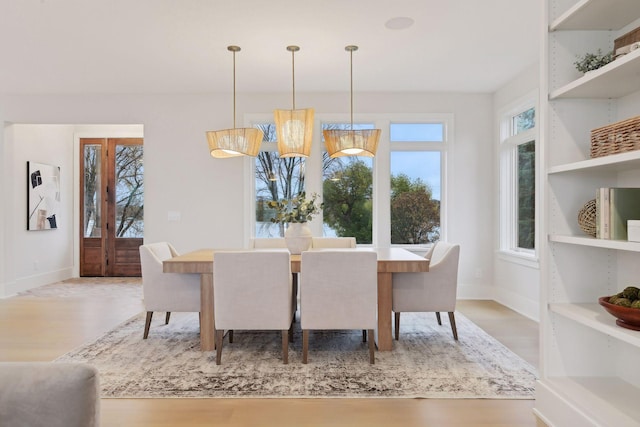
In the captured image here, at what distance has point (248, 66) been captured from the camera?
4.42 metres

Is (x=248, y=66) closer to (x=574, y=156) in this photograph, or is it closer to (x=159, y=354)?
(x=159, y=354)

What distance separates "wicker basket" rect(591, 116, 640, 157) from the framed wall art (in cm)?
672

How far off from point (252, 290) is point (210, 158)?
2.95m

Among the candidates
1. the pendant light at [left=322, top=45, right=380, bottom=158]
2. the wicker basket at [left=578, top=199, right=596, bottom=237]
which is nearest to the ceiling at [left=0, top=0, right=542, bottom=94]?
the pendant light at [left=322, top=45, right=380, bottom=158]

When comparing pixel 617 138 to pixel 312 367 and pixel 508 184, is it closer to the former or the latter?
pixel 312 367

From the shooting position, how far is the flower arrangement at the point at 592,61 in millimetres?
2088

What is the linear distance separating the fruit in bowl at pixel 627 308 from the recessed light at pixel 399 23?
8.20 ft

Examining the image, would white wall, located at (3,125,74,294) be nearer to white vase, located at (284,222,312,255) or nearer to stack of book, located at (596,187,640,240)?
white vase, located at (284,222,312,255)

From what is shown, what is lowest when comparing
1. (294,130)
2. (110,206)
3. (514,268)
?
(514,268)

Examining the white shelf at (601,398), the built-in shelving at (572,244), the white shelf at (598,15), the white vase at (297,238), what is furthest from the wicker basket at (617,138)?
the white vase at (297,238)

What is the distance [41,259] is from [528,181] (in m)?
6.83

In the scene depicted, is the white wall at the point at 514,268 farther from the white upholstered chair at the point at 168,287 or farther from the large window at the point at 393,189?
the white upholstered chair at the point at 168,287

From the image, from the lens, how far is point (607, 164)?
6.06 ft

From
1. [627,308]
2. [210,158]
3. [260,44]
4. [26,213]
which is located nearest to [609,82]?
[627,308]
